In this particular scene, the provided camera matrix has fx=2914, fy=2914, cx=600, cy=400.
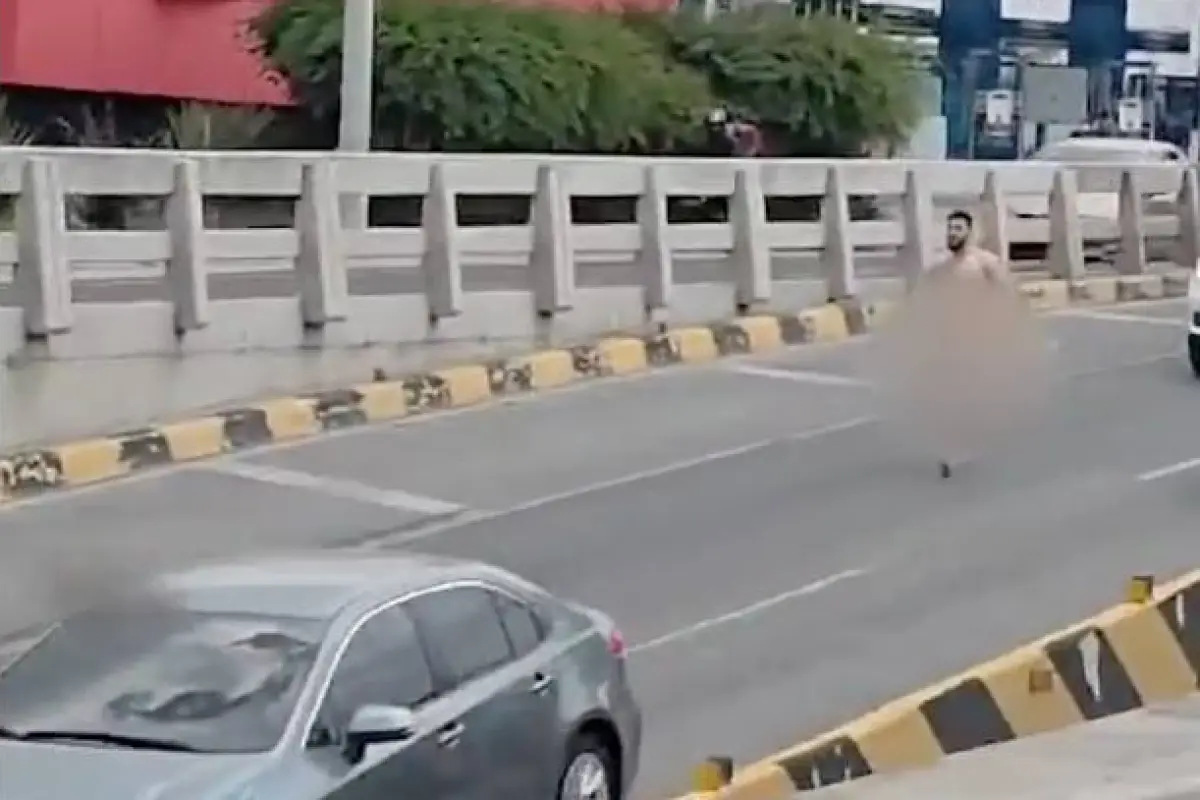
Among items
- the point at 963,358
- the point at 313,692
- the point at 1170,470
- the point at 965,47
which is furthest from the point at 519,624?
the point at 965,47

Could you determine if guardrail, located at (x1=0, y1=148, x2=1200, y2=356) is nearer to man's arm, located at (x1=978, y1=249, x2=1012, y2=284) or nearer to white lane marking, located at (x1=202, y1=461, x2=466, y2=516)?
white lane marking, located at (x1=202, y1=461, x2=466, y2=516)

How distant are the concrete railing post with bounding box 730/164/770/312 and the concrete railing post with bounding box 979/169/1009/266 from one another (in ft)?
9.67

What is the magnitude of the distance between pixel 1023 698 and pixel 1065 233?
16.9 metres

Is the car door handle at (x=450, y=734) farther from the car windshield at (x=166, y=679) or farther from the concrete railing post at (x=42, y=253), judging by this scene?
the concrete railing post at (x=42, y=253)

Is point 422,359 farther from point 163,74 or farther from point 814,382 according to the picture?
point 163,74

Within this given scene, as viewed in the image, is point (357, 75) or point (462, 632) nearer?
point (462, 632)

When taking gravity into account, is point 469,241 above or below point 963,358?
above

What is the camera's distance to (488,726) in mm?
9539

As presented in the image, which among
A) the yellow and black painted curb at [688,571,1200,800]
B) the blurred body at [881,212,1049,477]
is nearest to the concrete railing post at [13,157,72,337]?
the blurred body at [881,212,1049,477]

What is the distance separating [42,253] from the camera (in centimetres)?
1847

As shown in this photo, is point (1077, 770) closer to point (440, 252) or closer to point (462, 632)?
point (462, 632)

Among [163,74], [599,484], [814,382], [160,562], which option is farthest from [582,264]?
[163,74]

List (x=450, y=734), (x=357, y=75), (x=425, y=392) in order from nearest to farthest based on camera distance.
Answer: (x=450, y=734), (x=425, y=392), (x=357, y=75)

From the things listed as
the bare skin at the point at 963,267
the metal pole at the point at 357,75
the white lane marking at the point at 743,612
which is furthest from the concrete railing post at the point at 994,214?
the white lane marking at the point at 743,612
